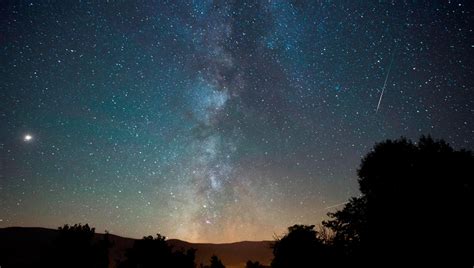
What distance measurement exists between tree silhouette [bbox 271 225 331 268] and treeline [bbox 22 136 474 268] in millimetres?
69

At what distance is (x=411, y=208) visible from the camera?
18.2 meters

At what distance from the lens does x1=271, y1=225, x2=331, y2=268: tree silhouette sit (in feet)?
69.5

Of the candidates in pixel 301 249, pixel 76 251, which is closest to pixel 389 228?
pixel 301 249

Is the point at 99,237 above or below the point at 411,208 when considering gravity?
above

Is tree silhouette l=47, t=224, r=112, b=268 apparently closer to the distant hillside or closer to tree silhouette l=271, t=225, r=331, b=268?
tree silhouette l=271, t=225, r=331, b=268

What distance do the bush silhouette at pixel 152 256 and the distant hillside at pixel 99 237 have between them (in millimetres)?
31465

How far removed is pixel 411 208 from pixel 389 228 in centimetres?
184

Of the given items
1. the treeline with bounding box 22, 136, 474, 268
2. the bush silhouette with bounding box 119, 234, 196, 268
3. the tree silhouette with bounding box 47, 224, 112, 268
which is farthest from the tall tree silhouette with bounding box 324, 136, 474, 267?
the tree silhouette with bounding box 47, 224, 112, 268

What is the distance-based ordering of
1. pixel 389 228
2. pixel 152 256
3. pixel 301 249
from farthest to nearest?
pixel 152 256, pixel 301 249, pixel 389 228

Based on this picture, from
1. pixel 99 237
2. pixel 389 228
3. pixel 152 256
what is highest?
pixel 99 237

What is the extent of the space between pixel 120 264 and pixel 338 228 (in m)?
17.2

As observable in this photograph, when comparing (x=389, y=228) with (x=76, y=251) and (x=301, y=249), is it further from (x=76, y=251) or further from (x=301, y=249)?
(x=76, y=251)

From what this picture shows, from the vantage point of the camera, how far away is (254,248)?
414 ft

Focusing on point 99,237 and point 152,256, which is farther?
point 99,237
